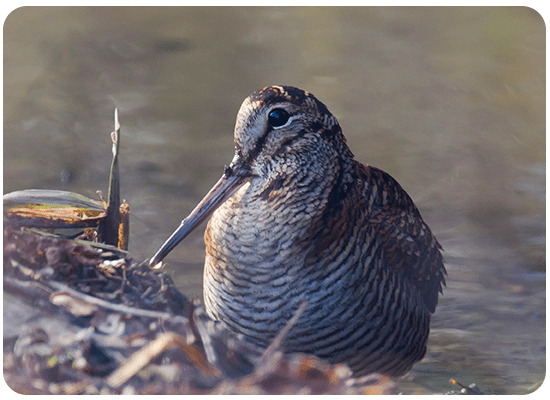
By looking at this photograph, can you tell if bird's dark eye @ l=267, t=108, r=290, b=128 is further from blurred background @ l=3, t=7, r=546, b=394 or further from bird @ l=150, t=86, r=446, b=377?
blurred background @ l=3, t=7, r=546, b=394

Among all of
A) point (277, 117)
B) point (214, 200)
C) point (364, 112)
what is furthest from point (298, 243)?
point (364, 112)

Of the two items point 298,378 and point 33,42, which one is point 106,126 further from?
point 298,378

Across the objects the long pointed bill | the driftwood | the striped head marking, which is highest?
the striped head marking

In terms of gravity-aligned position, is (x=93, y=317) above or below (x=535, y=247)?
below

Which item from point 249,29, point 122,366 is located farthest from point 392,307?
point 249,29

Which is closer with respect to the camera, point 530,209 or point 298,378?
point 298,378

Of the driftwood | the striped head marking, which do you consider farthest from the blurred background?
the striped head marking
